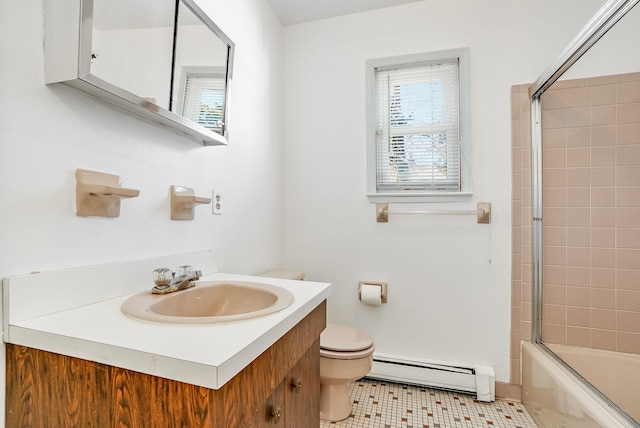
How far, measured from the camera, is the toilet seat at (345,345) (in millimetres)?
1562

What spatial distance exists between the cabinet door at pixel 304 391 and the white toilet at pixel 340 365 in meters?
0.42

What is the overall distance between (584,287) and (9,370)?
2.39 meters

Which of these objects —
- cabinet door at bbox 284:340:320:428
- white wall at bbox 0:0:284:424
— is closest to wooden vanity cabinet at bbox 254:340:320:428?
cabinet door at bbox 284:340:320:428

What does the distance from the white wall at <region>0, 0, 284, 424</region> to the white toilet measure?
0.60 meters

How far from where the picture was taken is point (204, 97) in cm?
128

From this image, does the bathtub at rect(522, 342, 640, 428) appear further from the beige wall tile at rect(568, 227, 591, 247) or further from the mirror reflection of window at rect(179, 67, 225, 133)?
the mirror reflection of window at rect(179, 67, 225, 133)

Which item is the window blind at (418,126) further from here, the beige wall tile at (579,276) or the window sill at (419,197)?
the beige wall tile at (579,276)

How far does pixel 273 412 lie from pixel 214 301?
465mm

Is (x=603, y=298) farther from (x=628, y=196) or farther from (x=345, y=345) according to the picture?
(x=345, y=345)

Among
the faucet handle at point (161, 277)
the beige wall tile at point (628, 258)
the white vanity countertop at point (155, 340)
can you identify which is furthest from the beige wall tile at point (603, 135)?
the faucet handle at point (161, 277)

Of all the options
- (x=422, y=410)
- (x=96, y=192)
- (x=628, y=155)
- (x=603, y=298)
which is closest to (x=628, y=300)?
(x=603, y=298)

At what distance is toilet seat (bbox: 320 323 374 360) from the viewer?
1562mm

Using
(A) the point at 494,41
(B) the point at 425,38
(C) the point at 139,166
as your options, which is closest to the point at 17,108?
(C) the point at 139,166

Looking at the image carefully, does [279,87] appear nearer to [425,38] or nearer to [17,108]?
[425,38]
